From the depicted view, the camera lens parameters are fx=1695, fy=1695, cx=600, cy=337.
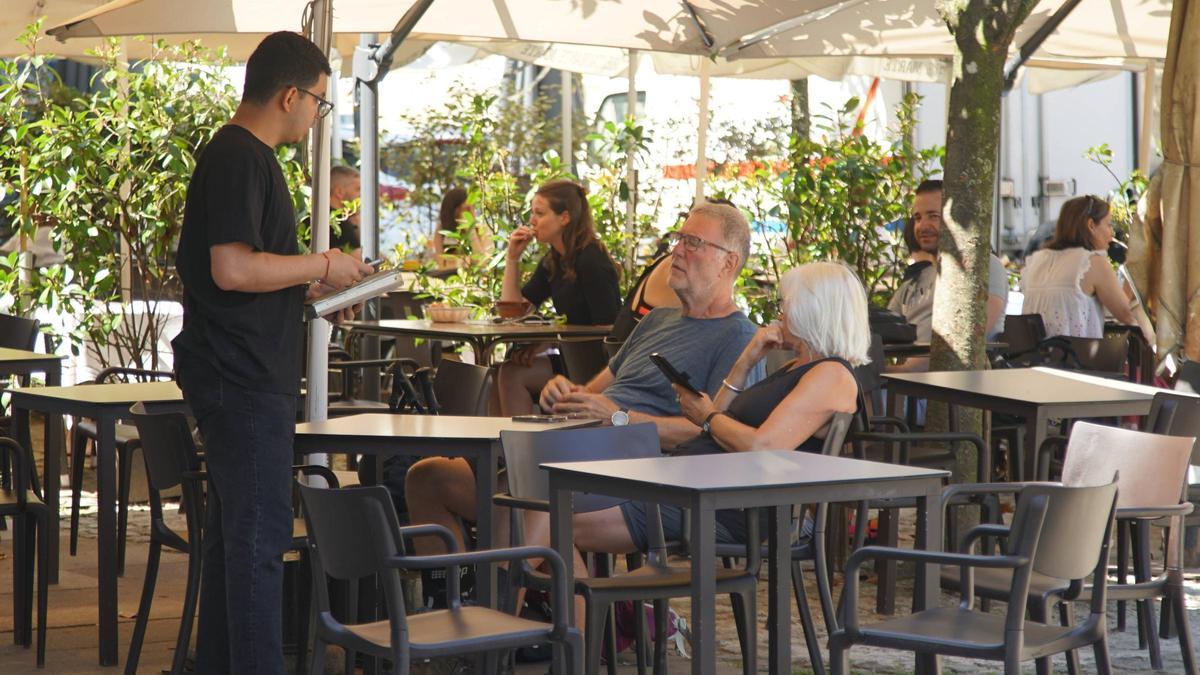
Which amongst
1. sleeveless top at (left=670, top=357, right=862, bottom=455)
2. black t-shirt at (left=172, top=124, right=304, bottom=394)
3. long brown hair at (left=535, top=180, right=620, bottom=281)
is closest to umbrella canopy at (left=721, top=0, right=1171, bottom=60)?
long brown hair at (left=535, top=180, right=620, bottom=281)

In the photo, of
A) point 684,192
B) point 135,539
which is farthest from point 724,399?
point 684,192

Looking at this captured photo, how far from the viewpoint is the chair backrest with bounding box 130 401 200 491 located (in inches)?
177

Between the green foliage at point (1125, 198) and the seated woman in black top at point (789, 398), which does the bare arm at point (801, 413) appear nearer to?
the seated woman in black top at point (789, 398)

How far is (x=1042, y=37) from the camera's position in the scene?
8617mm

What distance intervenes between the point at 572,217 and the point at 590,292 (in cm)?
39

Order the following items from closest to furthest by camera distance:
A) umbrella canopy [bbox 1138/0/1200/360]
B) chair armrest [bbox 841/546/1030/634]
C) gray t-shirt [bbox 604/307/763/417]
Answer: chair armrest [bbox 841/546/1030/634]
gray t-shirt [bbox 604/307/763/417]
umbrella canopy [bbox 1138/0/1200/360]

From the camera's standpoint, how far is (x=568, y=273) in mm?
8469

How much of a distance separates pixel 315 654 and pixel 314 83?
4.75ft

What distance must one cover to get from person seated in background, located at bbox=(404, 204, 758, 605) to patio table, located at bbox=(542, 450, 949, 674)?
1213mm

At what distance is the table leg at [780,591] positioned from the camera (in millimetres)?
3809

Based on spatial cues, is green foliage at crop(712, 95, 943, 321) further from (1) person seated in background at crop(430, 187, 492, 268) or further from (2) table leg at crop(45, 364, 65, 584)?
(2) table leg at crop(45, 364, 65, 584)

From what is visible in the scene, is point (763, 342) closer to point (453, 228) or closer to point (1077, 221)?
point (1077, 221)

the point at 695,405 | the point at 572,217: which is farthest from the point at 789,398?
the point at 572,217

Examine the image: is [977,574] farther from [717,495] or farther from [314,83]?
[314,83]
